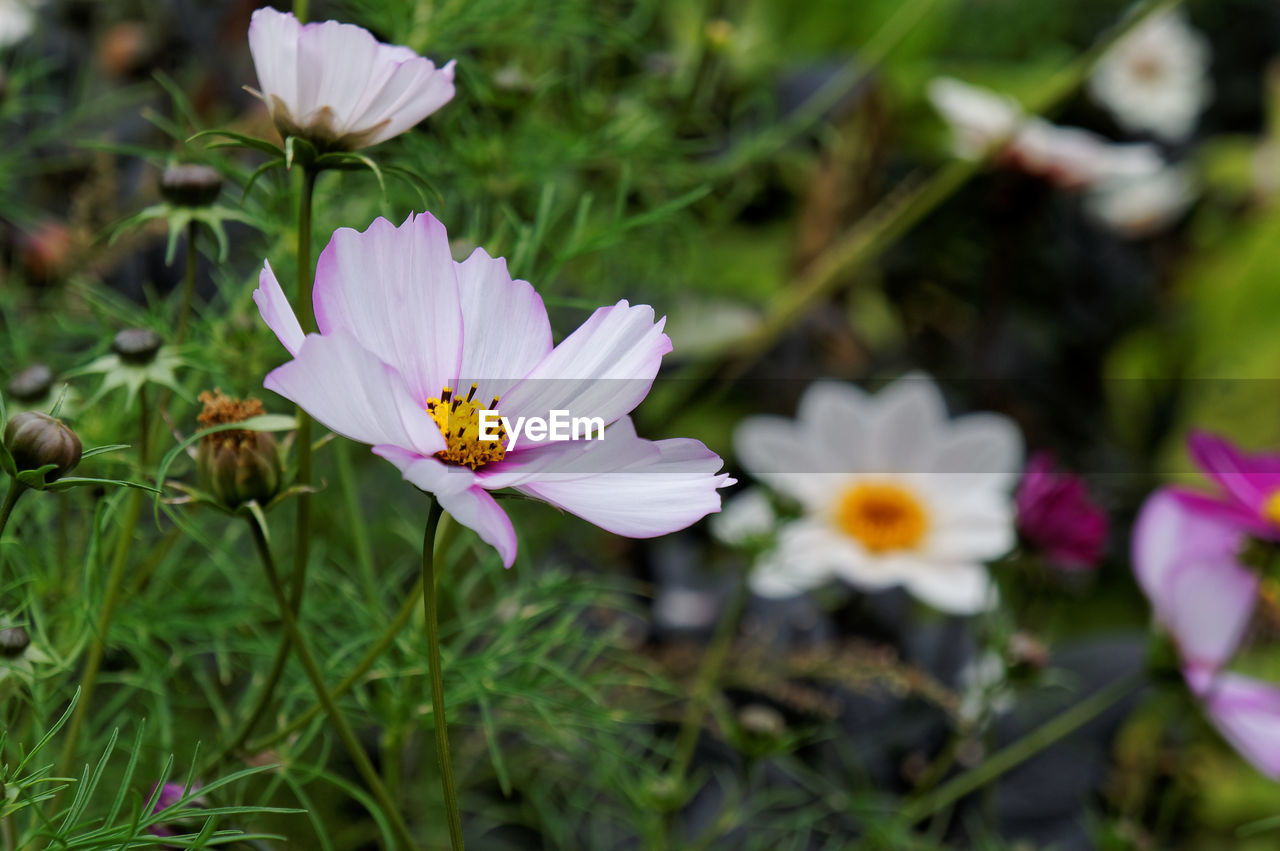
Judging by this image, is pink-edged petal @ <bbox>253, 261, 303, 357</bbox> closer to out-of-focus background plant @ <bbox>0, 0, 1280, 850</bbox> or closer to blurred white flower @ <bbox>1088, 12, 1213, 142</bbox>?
out-of-focus background plant @ <bbox>0, 0, 1280, 850</bbox>

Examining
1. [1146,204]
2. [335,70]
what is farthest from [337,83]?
[1146,204]

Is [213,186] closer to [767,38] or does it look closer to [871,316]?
[767,38]

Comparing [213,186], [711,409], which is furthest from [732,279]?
[213,186]

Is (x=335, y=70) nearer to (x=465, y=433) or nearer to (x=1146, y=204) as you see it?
(x=465, y=433)

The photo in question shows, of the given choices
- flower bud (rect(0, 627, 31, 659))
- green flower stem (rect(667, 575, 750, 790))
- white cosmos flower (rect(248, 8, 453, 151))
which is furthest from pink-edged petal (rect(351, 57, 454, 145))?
green flower stem (rect(667, 575, 750, 790))

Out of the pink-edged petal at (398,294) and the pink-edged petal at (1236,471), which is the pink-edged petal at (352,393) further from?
the pink-edged petal at (1236,471)
